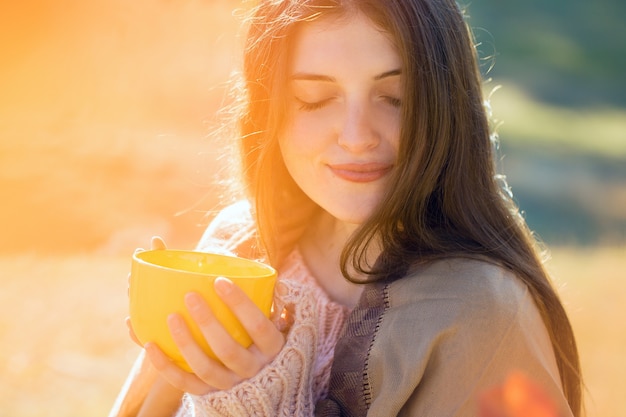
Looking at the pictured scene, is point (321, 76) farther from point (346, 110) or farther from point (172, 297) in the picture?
point (172, 297)

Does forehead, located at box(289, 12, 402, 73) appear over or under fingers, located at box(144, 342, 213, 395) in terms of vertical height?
over

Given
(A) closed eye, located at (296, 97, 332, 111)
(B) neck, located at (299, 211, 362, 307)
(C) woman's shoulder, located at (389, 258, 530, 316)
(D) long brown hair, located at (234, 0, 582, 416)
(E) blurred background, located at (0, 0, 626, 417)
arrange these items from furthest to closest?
(E) blurred background, located at (0, 0, 626, 417) → (B) neck, located at (299, 211, 362, 307) → (A) closed eye, located at (296, 97, 332, 111) → (D) long brown hair, located at (234, 0, 582, 416) → (C) woman's shoulder, located at (389, 258, 530, 316)

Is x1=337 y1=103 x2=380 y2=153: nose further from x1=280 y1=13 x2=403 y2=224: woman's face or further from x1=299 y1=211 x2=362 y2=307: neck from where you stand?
x1=299 y1=211 x2=362 y2=307: neck

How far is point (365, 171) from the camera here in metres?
1.40

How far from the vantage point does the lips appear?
139cm

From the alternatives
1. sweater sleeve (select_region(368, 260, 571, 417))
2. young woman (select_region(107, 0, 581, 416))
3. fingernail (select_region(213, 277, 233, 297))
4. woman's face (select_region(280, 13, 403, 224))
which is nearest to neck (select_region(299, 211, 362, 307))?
young woman (select_region(107, 0, 581, 416))

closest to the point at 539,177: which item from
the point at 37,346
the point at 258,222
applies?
the point at 37,346

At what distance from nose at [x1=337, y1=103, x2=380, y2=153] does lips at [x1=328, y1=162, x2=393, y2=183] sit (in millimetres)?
32

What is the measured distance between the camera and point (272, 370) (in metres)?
1.26

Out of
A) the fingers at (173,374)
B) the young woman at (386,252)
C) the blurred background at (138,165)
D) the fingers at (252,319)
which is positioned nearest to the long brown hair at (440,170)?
the young woman at (386,252)

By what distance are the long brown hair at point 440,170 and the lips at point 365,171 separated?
0.05 meters

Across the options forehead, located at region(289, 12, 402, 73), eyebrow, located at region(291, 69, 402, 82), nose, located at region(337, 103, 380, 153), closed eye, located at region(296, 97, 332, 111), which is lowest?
nose, located at region(337, 103, 380, 153)

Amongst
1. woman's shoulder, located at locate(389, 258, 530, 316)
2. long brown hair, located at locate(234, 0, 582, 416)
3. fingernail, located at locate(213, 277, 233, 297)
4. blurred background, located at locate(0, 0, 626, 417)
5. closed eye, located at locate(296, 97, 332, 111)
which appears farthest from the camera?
blurred background, located at locate(0, 0, 626, 417)

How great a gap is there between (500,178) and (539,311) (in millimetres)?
327
